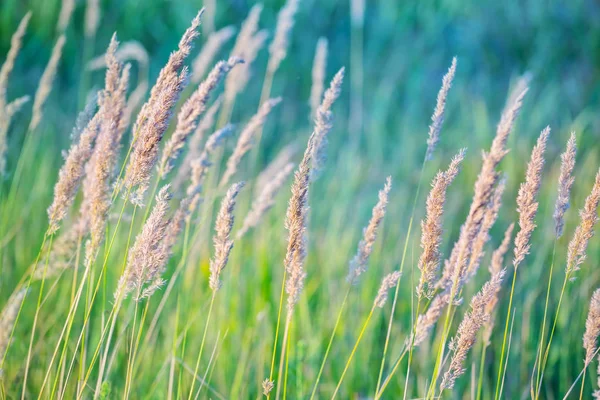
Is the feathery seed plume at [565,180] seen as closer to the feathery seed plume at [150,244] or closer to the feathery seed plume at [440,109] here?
the feathery seed plume at [440,109]

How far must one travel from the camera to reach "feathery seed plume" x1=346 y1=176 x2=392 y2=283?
1.25 metres

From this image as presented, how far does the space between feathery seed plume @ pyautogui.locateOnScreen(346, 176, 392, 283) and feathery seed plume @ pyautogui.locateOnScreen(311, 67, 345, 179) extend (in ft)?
0.60

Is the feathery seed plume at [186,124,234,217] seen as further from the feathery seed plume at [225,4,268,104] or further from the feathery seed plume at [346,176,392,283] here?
the feathery seed plume at [225,4,268,104]

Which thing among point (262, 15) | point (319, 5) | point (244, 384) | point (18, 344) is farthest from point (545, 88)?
point (18, 344)

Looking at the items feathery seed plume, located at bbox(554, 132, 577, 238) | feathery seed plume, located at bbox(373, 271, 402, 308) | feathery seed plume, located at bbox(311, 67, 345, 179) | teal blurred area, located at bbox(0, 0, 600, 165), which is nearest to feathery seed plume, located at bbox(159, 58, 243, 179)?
feathery seed plume, located at bbox(311, 67, 345, 179)

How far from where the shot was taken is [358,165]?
3336mm

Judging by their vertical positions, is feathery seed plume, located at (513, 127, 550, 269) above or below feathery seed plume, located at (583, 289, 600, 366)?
above

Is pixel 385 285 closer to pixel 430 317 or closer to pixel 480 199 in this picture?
pixel 430 317

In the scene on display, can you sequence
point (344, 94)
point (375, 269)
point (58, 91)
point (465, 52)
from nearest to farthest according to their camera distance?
1. point (375, 269)
2. point (58, 91)
3. point (344, 94)
4. point (465, 52)

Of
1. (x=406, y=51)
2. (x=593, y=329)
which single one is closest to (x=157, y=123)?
(x=593, y=329)

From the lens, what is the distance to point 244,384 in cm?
184

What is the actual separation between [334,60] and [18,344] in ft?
12.4

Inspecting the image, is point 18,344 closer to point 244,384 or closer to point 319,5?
point 244,384

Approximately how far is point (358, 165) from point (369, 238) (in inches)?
81.8
